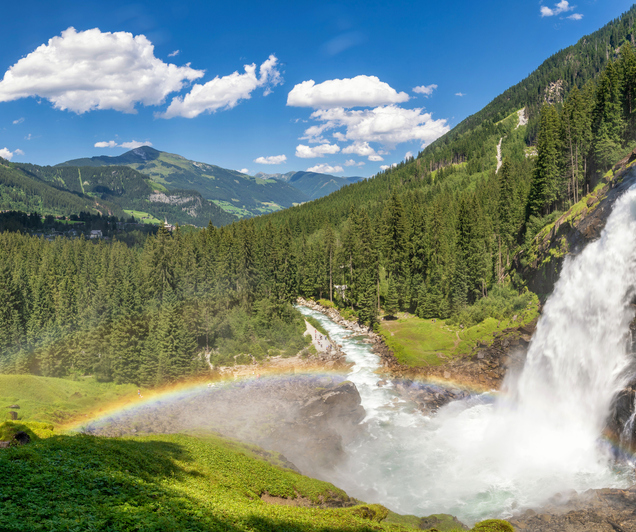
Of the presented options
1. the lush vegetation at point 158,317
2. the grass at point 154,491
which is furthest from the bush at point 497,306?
the grass at point 154,491

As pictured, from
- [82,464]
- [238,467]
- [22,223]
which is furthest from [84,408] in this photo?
[22,223]

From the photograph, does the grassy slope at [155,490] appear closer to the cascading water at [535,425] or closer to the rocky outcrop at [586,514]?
the rocky outcrop at [586,514]

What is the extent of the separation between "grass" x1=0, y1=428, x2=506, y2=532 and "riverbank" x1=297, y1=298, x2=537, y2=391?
2419 cm

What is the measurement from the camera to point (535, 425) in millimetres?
32281

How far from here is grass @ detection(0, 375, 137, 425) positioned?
34125mm

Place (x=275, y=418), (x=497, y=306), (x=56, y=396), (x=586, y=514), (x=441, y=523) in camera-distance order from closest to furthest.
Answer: (x=586, y=514) → (x=441, y=523) → (x=275, y=418) → (x=56, y=396) → (x=497, y=306)

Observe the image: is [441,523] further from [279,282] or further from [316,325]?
[279,282]

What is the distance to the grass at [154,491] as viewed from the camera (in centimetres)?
1070

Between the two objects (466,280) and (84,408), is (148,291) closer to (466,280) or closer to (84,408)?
(84,408)

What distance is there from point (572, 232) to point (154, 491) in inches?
1953

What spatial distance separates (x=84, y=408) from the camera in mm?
38594

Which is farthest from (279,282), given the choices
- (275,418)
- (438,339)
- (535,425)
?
(535,425)

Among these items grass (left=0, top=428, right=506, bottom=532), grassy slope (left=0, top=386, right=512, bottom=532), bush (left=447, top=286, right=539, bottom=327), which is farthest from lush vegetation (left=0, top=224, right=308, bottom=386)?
grass (left=0, top=428, right=506, bottom=532)

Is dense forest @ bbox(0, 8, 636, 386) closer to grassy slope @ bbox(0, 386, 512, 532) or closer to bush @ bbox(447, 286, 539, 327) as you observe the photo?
bush @ bbox(447, 286, 539, 327)
